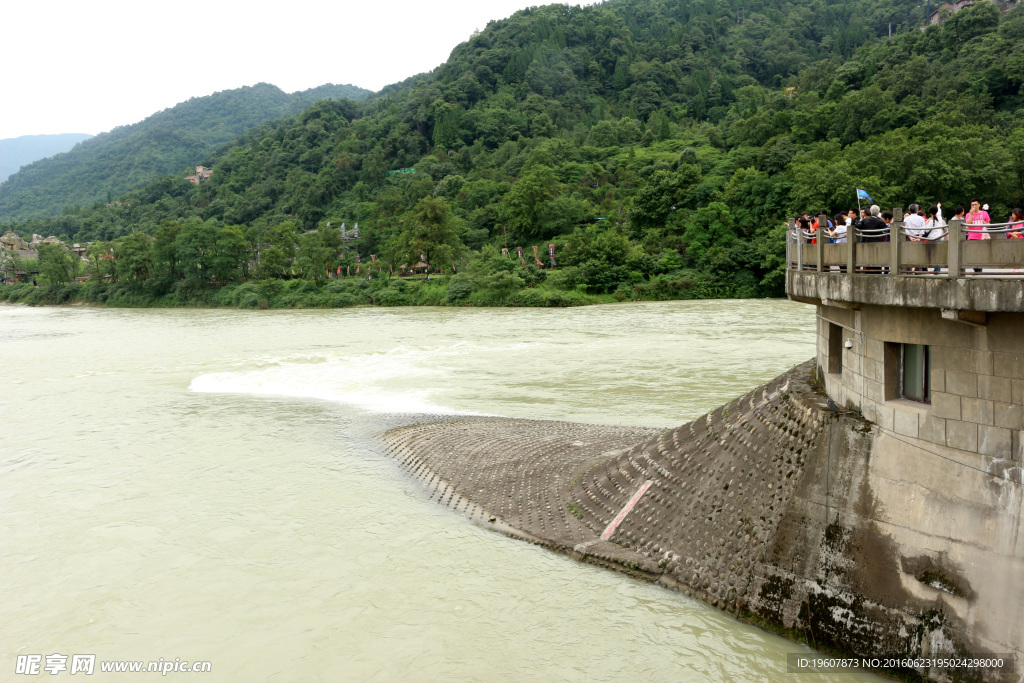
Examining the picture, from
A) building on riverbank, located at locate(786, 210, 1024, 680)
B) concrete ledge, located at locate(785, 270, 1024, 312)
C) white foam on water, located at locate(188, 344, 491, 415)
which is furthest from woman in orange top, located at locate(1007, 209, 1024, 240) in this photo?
white foam on water, located at locate(188, 344, 491, 415)

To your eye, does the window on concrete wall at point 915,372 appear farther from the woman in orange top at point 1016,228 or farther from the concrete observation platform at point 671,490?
the woman in orange top at point 1016,228

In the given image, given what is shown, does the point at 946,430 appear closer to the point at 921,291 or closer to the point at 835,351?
the point at 921,291

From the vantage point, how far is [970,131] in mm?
61500

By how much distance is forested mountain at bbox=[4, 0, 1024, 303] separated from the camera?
6456cm

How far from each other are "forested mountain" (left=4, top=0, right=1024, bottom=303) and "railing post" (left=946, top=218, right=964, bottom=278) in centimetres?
5090

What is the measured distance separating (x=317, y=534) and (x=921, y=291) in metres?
11.4

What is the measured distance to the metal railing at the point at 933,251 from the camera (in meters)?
8.48

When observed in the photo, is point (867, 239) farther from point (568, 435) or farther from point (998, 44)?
point (998, 44)

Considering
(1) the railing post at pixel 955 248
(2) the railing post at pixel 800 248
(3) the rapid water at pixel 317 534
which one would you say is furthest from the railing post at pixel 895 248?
(3) the rapid water at pixel 317 534

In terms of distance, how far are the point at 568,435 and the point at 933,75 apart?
282 ft

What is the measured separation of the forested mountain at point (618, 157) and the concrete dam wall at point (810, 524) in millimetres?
49191

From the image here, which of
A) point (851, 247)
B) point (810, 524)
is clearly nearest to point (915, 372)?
point (851, 247)

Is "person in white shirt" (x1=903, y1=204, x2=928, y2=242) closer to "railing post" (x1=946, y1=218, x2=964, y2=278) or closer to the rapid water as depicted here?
"railing post" (x1=946, y1=218, x2=964, y2=278)

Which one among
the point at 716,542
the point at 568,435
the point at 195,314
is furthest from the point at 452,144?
the point at 716,542
